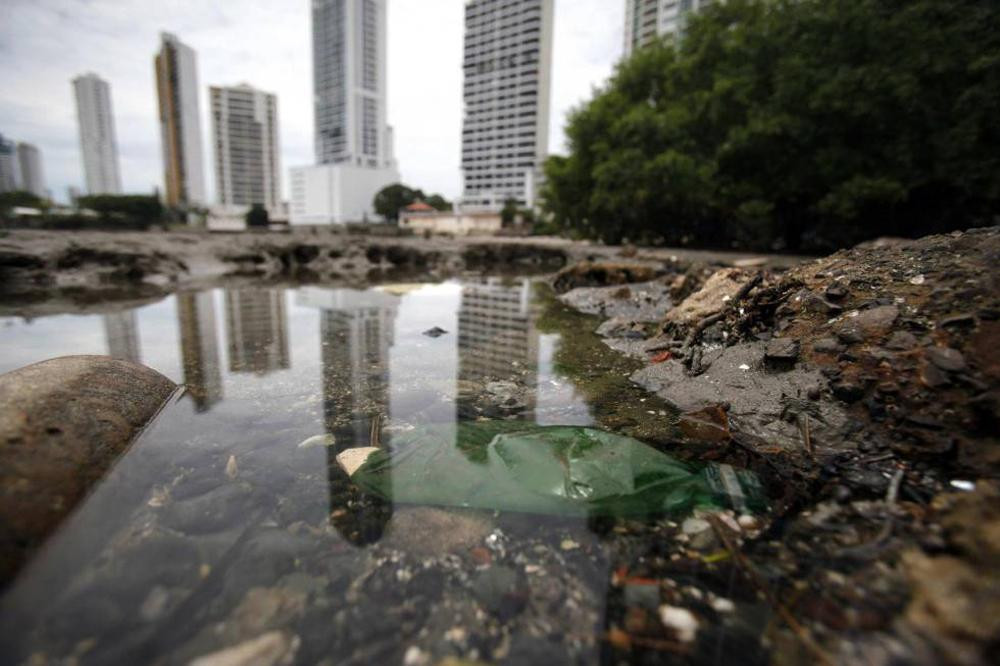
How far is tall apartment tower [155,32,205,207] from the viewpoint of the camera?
7494 cm

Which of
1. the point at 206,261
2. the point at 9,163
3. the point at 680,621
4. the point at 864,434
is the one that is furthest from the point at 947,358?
the point at 9,163

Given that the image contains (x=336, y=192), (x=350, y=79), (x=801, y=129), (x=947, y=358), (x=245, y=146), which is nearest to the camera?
(x=947, y=358)

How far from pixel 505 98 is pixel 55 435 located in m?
86.2

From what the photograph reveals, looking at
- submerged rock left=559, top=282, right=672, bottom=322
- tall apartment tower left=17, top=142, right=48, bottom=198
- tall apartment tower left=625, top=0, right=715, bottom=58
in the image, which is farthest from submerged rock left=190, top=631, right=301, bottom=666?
tall apartment tower left=17, top=142, right=48, bottom=198

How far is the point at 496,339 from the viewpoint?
542 centimetres

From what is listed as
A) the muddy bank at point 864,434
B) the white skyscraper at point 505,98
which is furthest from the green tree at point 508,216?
the muddy bank at point 864,434

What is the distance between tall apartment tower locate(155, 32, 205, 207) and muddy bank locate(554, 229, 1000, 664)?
90231mm

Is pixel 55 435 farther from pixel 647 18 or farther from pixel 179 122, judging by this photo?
pixel 179 122

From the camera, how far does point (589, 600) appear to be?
1.47m

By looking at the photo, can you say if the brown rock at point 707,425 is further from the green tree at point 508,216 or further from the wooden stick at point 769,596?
the green tree at point 508,216

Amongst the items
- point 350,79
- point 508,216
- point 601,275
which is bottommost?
point 601,275

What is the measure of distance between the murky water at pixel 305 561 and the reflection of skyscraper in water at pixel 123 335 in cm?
198

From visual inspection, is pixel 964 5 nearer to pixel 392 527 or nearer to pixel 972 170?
pixel 972 170

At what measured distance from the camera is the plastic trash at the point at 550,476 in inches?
77.4
